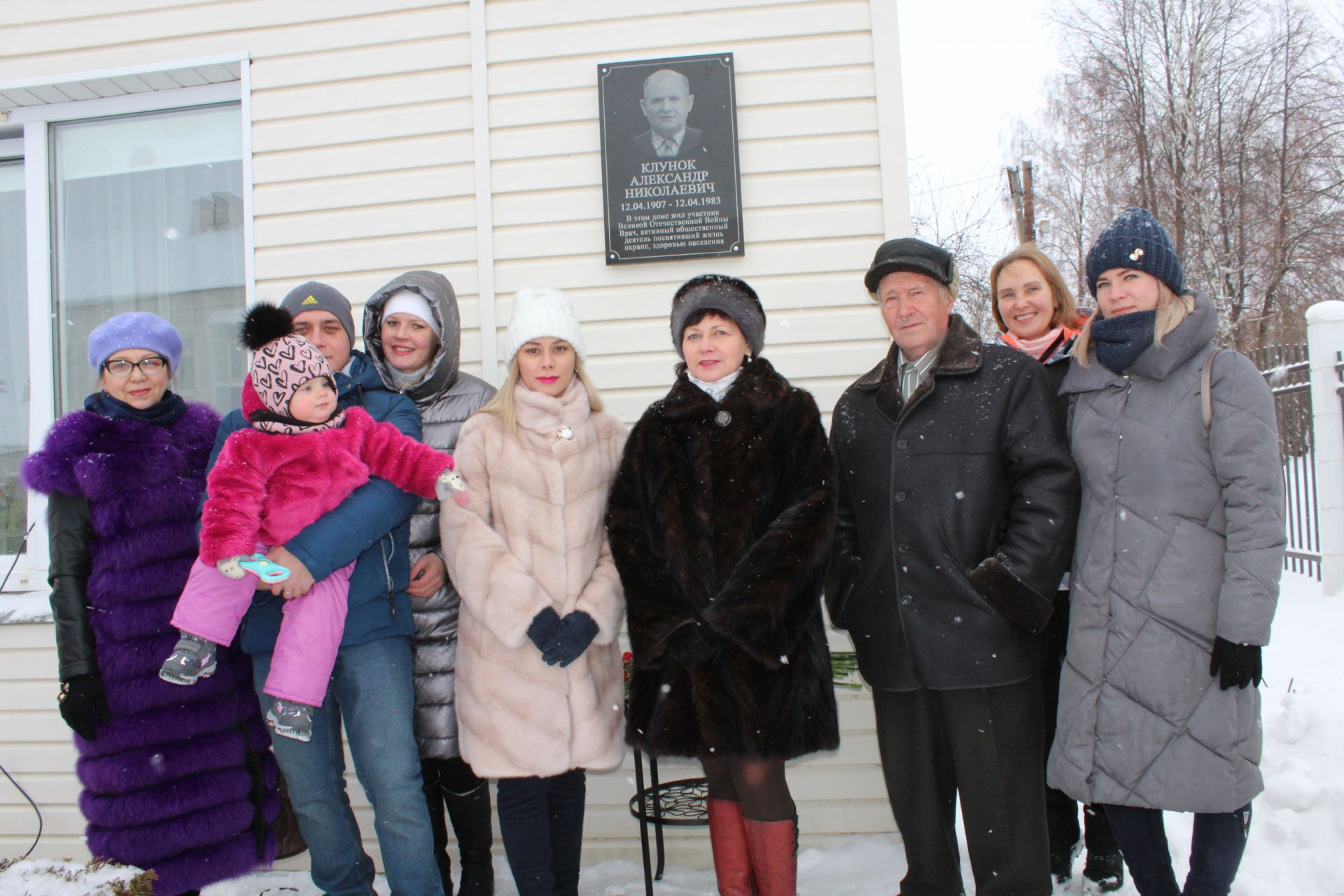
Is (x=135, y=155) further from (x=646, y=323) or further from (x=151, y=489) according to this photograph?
(x=646, y=323)

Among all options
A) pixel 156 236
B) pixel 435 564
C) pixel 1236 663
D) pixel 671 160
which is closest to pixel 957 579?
pixel 1236 663

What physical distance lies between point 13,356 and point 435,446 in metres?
2.67

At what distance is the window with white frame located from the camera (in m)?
4.02

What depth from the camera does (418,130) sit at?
12.1 feet

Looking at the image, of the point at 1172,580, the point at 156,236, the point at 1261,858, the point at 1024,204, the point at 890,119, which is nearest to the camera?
the point at 1172,580

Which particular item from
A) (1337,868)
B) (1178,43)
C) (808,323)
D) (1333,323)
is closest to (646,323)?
(808,323)

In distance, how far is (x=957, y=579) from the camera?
2.34 m

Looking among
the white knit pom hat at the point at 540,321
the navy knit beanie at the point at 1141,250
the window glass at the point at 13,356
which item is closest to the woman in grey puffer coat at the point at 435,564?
the white knit pom hat at the point at 540,321

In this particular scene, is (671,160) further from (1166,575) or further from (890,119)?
(1166,575)

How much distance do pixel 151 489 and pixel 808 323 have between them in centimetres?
233

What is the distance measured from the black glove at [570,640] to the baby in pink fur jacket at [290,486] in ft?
1.62

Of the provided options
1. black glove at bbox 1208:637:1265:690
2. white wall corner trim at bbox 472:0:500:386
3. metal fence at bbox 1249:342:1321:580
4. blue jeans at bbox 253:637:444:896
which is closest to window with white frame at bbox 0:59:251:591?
white wall corner trim at bbox 472:0:500:386

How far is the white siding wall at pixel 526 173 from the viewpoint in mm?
3471

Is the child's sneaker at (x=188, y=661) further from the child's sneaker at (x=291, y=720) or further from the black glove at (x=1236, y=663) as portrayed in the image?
the black glove at (x=1236, y=663)
